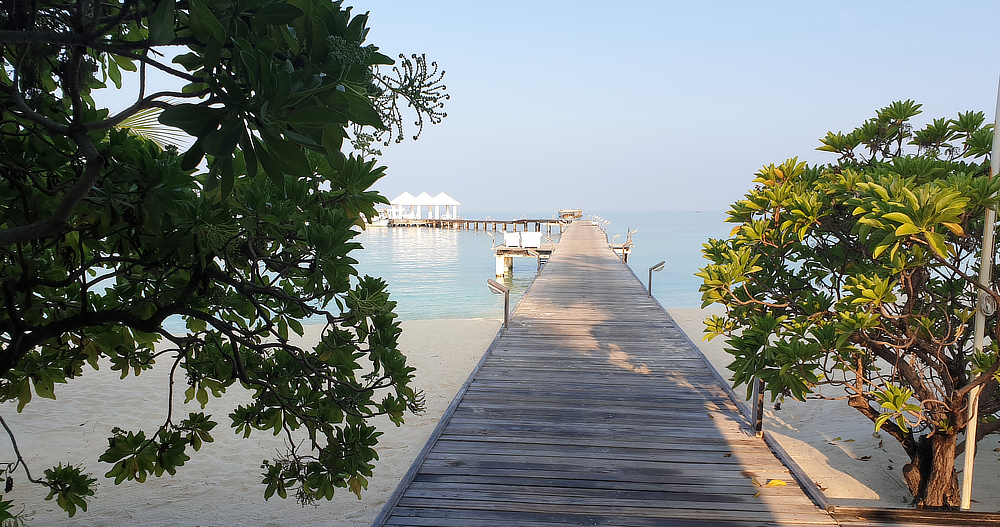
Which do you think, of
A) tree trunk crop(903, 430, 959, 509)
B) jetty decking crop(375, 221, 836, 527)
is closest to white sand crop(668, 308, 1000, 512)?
tree trunk crop(903, 430, 959, 509)

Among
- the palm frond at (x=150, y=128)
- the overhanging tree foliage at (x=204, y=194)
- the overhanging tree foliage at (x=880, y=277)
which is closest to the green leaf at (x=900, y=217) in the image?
the overhanging tree foliage at (x=880, y=277)

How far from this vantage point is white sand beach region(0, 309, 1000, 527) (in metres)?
3.69

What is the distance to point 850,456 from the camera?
4242mm

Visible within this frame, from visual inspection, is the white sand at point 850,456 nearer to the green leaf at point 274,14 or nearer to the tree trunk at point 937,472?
the tree trunk at point 937,472

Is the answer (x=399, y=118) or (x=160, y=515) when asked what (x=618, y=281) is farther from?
(x=399, y=118)

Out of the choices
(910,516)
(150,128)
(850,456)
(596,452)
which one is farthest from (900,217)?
(850,456)

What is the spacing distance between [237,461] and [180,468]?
410 mm

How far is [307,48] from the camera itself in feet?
3.04

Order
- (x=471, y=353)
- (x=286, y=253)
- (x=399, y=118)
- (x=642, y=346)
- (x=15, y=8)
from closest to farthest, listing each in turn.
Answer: (x=15, y=8), (x=399, y=118), (x=286, y=253), (x=642, y=346), (x=471, y=353)

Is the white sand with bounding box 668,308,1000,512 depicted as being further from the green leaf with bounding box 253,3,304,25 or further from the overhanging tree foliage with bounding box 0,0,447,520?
the green leaf with bounding box 253,3,304,25

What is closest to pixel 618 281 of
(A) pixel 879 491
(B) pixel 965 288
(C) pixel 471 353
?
(C) pixel 471 353

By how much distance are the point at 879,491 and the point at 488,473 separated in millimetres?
2682

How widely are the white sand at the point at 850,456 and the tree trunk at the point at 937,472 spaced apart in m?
0.21

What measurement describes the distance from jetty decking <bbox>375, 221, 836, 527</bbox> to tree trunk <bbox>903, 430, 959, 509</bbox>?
2.28 feet
